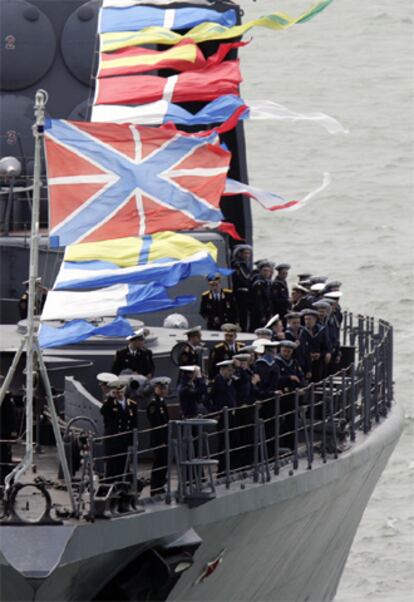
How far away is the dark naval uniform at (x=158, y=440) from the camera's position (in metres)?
18.0

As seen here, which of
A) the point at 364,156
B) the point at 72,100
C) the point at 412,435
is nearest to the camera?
the point at 72,100

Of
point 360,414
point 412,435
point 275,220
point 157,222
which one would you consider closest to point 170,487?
point 157,222

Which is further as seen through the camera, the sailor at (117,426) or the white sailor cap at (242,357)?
the white sailor cap at (242,357)

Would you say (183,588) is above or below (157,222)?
below

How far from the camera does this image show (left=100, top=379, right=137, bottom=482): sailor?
706 inches

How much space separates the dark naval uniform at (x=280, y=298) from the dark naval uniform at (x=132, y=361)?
19.8 ft

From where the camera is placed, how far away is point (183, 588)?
18.5 metres

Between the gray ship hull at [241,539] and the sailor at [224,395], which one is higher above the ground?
the sailor at [224,395]

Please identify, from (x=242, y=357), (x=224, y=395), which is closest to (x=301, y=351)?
(x=242, y=357)

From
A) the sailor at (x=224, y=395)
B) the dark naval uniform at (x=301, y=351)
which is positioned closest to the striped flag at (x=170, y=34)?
the dark naval uniform at (x=301, y=351)

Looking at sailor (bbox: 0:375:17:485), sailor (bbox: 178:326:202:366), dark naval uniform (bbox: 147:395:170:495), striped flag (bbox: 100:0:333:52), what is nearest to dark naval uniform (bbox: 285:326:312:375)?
sailor (bbox: 178:326:202:366)

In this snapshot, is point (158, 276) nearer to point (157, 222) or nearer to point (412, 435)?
point (157, 222)

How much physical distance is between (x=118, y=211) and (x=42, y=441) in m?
3.18

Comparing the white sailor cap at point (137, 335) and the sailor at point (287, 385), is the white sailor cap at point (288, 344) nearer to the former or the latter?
the sailor at point (287, 385)
